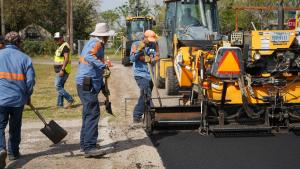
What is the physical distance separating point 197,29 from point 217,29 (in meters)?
0.65

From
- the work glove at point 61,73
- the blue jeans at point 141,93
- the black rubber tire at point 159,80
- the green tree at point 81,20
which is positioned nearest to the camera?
the blue jeans at point 141,93

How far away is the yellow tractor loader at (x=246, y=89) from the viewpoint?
7723 mm

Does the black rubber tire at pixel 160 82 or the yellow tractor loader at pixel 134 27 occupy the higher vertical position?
the yellow tractor loader at pixel 134 27

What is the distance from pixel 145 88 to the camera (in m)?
8.77

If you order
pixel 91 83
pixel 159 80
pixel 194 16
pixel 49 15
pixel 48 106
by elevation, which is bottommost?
pixel 48 106

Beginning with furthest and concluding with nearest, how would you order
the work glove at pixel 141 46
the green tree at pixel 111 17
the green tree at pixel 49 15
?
1. the green tree at pixel 111 17
2. the green tree at pixel 49 15
3. the work glove at pixel 141 46

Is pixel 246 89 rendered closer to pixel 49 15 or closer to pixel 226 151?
pixel 226 151

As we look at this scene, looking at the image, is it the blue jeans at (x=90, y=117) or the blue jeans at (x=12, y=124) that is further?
the blue jeans at (x=90, y=117)

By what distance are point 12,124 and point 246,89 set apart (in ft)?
12.0

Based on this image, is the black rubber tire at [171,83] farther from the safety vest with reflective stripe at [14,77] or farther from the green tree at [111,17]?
the green tree at [111,17]

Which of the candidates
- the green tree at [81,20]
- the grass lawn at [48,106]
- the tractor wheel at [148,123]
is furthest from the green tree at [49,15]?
the tractor wheel at [148,123]

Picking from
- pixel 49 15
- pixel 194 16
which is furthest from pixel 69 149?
pixel 49 15

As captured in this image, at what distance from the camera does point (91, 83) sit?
6.52m

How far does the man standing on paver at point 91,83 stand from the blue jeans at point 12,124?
827 millimetres
